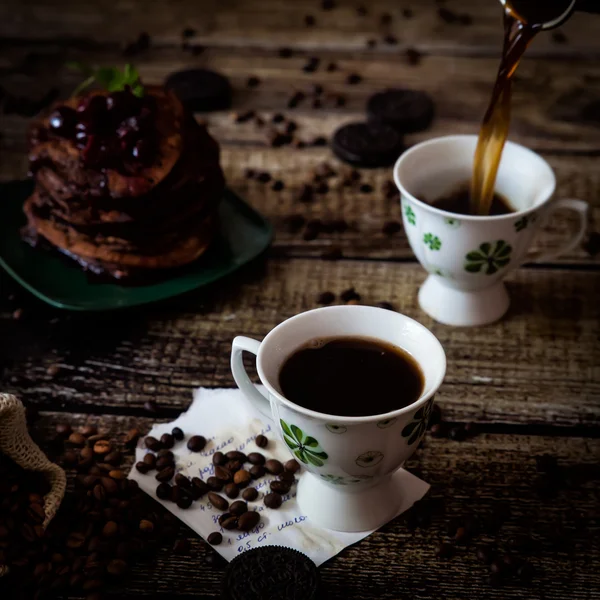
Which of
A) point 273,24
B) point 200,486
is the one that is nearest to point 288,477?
point 200,486

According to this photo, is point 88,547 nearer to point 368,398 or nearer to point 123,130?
point 368,398

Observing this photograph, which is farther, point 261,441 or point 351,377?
point 261,441

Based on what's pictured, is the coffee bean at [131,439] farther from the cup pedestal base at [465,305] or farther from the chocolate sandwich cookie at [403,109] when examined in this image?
the chocolate sandwich cookie at [403,109]

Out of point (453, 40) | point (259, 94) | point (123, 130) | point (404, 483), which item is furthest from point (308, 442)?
point (453, 40)

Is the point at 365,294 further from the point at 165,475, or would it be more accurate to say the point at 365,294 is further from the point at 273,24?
the point at 273,24

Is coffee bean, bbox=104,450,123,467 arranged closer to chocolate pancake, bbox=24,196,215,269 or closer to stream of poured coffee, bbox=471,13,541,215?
chocolate pancake, bbox=24,196,215,269

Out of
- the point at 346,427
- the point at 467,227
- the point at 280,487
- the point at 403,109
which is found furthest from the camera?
the point at 403,109
